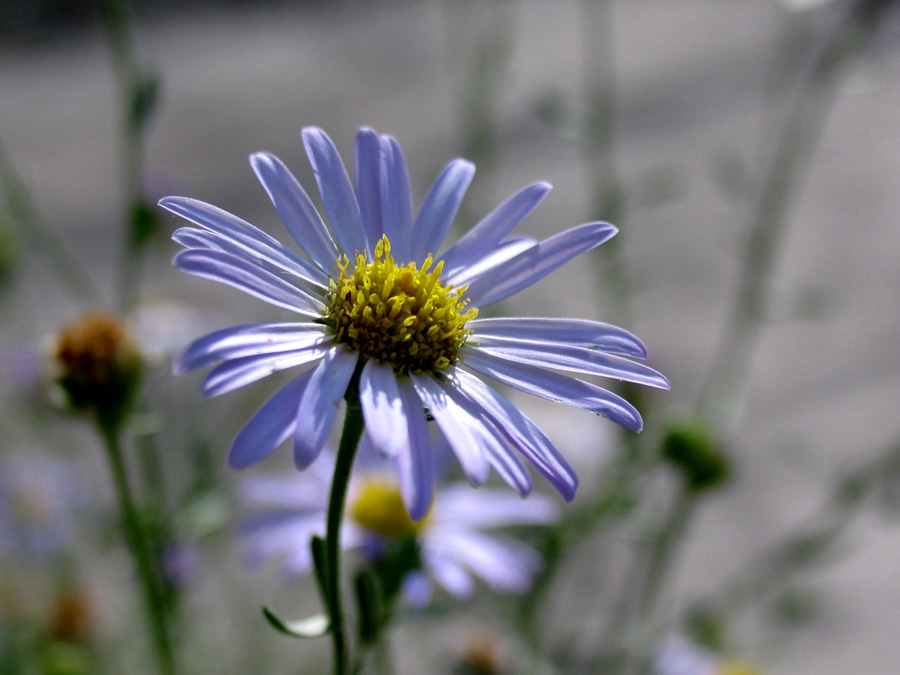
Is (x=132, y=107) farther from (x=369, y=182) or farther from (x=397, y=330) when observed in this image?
(x=397, y=330)

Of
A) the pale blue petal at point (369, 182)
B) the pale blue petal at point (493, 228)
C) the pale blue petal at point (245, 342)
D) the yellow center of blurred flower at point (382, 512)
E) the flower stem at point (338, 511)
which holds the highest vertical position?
the pale blue petal at point (369, 182)

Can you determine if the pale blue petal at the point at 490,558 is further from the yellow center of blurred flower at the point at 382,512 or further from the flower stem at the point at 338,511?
the flower stem at the point at 338,511

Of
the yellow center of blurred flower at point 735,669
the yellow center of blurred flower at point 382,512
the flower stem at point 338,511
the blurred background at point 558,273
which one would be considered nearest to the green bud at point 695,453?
the blurred background at point 558,273

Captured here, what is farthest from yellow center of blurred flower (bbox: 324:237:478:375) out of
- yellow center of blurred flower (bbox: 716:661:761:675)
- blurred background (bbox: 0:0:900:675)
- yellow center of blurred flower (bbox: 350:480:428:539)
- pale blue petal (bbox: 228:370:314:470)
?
yellow center of blurred flower (bbox: 716:661:761:675)

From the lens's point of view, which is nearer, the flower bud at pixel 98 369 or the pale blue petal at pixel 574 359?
the pale blue petal at pixel 574 359

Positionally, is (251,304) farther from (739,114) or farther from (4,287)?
(739,114)

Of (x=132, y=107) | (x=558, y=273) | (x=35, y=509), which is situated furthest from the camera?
(x=558, y=273)

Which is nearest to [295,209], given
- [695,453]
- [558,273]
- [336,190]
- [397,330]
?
[336,190]
